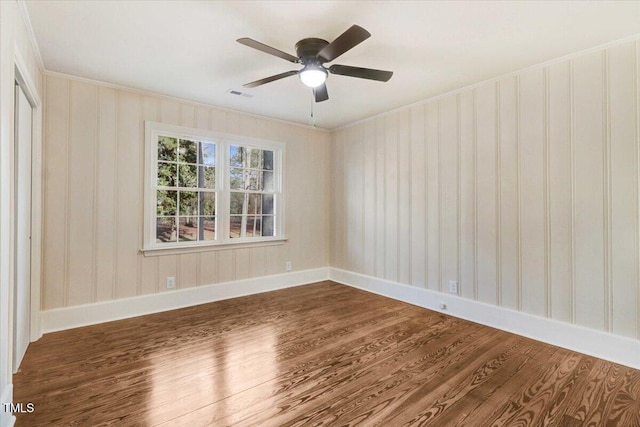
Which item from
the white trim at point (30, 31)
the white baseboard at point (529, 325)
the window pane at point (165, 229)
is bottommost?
the white baseboard at point (529, 325)

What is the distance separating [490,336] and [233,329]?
2.54 m

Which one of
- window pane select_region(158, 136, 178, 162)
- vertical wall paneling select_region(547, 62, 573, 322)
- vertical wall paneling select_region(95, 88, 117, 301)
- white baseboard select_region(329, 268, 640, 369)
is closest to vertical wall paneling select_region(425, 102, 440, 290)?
white baseboard select_region(329, 268, 640, 369)

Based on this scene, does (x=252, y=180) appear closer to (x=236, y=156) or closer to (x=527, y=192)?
(x=236, y=156)

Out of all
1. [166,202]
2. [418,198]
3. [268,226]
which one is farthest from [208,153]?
[418,198]

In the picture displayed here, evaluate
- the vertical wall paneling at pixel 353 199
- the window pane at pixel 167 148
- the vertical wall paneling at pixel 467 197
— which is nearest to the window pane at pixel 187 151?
the window pane at pixel 167 148

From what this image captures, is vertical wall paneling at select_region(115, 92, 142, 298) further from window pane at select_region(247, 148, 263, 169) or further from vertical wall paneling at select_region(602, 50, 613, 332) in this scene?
vertical wall paneling at select_region(602, 50, 613, 332)

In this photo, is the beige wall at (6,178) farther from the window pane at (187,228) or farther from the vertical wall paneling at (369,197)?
the vertical wall paneling at (369,197)

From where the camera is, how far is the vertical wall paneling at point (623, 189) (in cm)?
242

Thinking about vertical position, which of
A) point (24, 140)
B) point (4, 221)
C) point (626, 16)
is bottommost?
point (4, 221)

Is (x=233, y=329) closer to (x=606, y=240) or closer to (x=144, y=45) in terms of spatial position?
(x=144, y=45)

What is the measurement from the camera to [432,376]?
2.25 metres

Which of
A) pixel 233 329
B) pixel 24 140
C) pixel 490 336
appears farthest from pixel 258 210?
pixel 490 336

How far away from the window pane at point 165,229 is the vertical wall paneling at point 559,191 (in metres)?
4.10

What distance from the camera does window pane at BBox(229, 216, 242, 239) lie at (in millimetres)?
4324
